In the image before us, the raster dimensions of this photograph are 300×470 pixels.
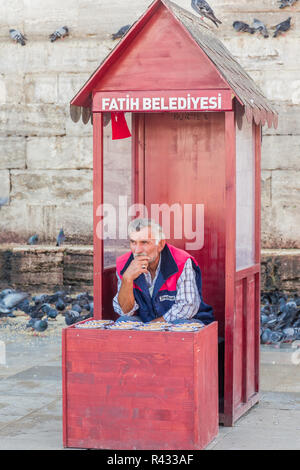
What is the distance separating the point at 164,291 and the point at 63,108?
22.3 feet

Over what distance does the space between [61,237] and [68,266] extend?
0.42 meters

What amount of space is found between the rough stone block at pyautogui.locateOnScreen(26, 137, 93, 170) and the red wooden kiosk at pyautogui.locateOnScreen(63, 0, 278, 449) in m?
5.27

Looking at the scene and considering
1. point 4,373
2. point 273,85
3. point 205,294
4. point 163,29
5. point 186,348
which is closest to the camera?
point 186,348

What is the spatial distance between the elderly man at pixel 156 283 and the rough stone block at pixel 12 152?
6694 mm

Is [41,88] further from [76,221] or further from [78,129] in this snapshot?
[76,221]

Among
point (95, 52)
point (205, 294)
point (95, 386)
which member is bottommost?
point (95, 386)

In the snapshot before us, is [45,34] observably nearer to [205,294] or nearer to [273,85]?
[273,85]

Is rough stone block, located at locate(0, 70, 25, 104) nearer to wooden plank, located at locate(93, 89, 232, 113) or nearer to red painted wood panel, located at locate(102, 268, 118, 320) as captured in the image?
red painted wood panel, located at locate(102, 268, 118, 320)

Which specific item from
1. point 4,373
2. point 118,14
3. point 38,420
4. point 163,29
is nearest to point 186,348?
point 38,420

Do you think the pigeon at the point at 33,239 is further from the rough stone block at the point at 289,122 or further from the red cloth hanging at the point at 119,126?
the red cloth hanging at the point at 119,126

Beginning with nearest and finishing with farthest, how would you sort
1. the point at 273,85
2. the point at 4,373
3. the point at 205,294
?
the point at 205,294 < the point at 4,373 < the point at 273,85

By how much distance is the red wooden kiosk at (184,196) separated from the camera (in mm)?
5102

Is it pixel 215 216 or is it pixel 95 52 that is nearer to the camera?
pixel 215 216

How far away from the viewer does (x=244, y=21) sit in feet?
37.6
